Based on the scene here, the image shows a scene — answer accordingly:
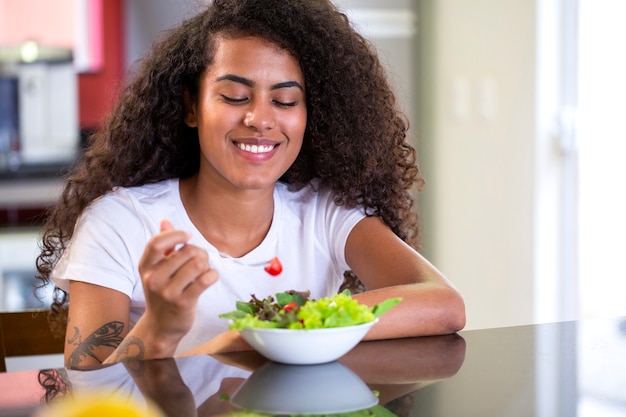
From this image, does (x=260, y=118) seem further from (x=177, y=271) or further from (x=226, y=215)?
(x=177, y=271)

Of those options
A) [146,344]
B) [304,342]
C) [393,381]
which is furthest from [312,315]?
[146,344]

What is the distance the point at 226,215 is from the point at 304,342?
0.71 meters

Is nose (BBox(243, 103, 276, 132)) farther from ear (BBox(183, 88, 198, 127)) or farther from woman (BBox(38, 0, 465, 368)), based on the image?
ear (BBox(183, 88, 198, 127))

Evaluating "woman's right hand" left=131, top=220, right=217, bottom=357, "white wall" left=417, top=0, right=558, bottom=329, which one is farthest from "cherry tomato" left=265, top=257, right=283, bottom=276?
"white wall" left=417, top=0, right=558, bottom=329

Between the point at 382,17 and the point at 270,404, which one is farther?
the point at 382,17

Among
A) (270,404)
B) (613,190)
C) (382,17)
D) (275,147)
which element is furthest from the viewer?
(382,17)

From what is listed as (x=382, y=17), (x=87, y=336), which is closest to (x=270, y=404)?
(x=87, y=336)

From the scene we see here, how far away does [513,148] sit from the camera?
3.80 metres

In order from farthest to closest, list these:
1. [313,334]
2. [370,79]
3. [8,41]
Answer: [8,41] → [370,79] → [313,334]

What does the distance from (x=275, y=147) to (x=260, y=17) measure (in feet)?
0.86

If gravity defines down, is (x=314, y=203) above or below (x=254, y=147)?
below

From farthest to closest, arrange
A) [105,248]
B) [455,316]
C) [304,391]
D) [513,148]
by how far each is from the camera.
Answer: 1. [513,148]
2. [105,248]
3. [455,316]
4. [304,391]

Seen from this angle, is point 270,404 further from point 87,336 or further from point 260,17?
point 260,17

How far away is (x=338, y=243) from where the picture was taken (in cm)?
196
